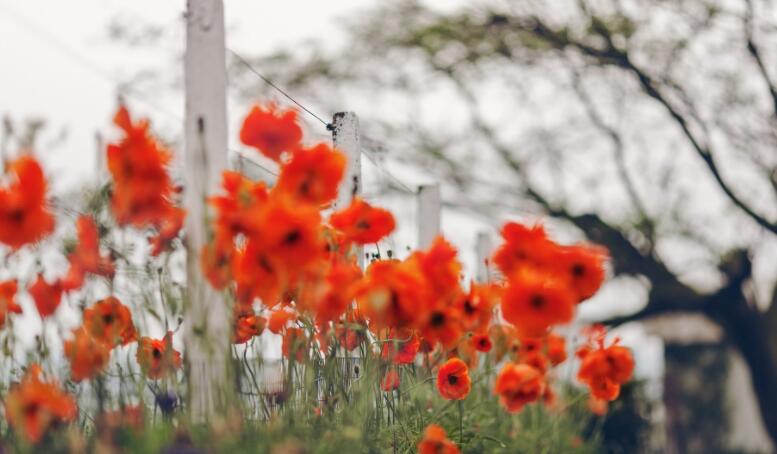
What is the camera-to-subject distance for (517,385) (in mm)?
2691

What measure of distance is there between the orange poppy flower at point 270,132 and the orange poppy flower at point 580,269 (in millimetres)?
544

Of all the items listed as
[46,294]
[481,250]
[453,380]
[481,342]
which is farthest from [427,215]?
[46,294]

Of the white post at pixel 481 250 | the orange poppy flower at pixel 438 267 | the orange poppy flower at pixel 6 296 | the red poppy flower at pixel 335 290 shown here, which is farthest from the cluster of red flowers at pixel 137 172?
the white post at pixel 481 250

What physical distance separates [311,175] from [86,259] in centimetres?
44

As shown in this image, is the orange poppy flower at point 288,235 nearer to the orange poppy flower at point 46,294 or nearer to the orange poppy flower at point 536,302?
the orange poppy flower at point 536,302

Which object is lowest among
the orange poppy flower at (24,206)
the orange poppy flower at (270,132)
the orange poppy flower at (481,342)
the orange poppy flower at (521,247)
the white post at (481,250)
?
the orange poppy flower at (481,342)

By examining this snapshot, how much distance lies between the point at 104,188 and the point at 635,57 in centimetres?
748

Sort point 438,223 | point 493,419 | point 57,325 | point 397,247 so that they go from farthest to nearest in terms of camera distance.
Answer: point 438,223, point 397,247, point 493,419, point 57,325

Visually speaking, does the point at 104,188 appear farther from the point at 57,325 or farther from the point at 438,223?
the point at 438,223

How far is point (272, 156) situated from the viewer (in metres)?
1.98

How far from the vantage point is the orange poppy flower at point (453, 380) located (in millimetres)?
2697

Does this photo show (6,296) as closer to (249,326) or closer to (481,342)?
(249,326)

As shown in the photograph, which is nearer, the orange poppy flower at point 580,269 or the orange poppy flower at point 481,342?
the orange poppy flower at point 580,269

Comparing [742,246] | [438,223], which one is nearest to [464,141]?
[742,246]
